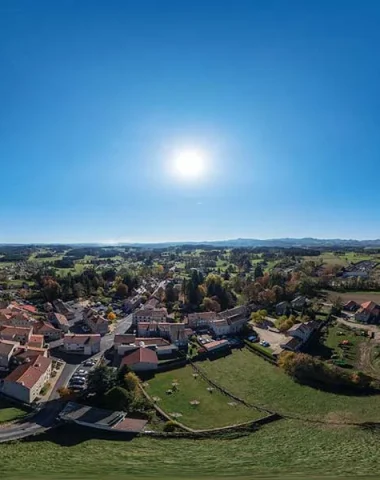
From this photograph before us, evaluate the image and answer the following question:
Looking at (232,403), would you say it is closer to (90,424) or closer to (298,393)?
(298,393)

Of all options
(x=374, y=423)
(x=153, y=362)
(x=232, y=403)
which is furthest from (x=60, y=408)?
(x=374, y=423)

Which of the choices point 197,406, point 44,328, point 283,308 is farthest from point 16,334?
point 283,308

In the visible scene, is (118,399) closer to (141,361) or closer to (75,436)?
(75,436)

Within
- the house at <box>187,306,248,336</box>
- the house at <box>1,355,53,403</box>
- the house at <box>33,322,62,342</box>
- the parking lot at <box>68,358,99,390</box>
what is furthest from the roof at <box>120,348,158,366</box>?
the house at <box>33,322,62,342</box>

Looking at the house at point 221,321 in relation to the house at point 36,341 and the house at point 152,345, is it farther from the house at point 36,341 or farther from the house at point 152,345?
the house at point 36,341

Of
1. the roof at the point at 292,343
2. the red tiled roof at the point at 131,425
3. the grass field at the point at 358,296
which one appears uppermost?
the grass field at the point at 358,296

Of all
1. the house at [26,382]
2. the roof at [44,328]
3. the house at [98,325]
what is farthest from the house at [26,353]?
the house at [98,325]
